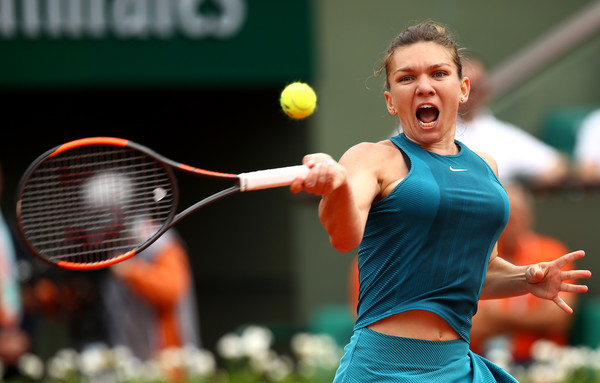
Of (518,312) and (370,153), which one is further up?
(370,153)

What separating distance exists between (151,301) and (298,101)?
3886mm

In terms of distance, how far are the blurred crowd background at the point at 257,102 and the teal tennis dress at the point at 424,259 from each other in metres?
2.84

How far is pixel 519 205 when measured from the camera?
17.4 feet

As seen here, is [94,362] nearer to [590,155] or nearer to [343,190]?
[590,155]

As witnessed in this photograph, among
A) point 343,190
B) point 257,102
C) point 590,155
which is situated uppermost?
point 257,102

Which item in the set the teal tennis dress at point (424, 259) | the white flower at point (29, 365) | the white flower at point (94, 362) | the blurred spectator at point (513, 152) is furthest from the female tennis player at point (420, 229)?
the white flower at point (29, 365)

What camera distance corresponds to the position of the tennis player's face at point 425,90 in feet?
8.46

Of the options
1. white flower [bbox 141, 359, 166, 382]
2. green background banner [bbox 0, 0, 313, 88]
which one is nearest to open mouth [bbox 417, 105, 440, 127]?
white flower [bbox 141, 359, 166, 382]

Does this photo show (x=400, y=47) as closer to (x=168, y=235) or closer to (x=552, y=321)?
(x=552, y=321)

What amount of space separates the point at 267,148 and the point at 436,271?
22.4 ft

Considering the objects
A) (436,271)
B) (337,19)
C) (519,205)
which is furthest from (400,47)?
(337,19)

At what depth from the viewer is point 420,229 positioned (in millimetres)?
2518

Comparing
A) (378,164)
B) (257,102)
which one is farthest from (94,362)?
(257,102)

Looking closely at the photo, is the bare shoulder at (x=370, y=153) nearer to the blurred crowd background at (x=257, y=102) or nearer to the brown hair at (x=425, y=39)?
the brown hair at (x=425, y=39)
